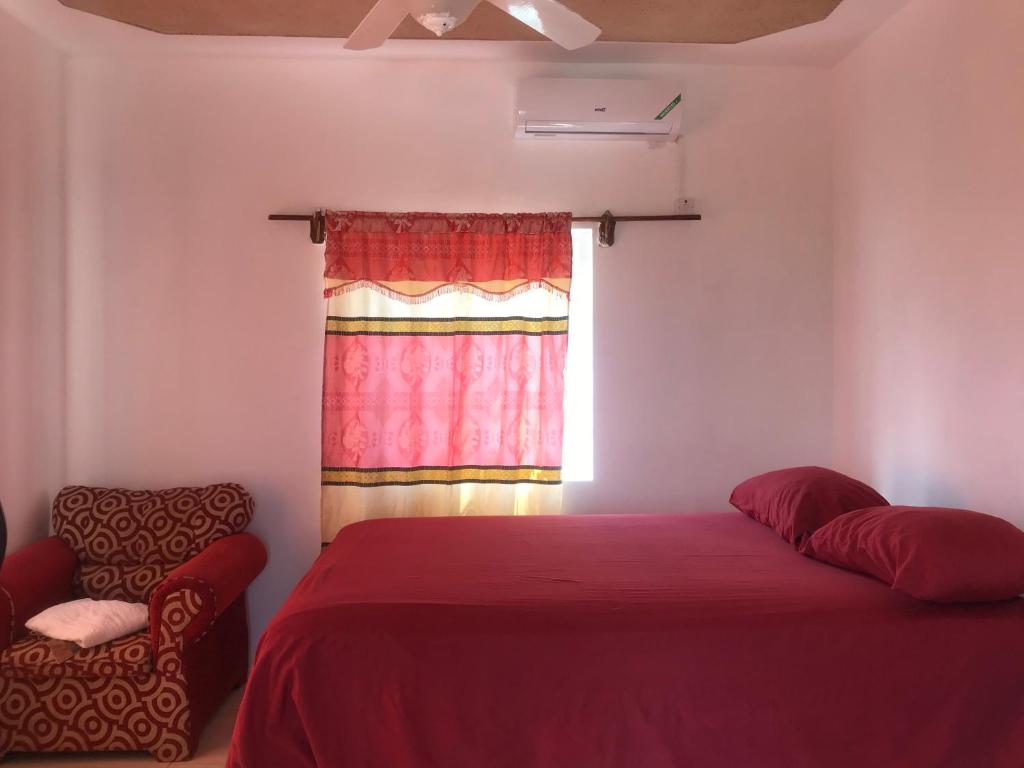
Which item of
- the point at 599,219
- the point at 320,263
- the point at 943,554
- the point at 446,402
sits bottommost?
the point at 943,554

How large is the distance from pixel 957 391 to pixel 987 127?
0.87 metres

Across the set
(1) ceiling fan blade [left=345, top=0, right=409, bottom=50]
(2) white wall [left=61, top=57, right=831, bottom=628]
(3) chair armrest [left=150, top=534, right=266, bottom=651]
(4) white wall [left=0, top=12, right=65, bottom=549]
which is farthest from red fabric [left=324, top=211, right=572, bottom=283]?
(3) chair armrest [left=150, top=534, right=266, bottom=651]

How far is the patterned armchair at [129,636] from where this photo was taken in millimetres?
2568

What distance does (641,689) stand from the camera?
188 cm

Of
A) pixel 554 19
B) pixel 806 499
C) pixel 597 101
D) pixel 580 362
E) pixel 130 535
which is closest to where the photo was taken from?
pixel 554 19

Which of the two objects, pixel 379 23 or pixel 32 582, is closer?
pixel 379 23

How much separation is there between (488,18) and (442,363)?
1.43 metres

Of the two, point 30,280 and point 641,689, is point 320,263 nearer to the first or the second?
point 30,280

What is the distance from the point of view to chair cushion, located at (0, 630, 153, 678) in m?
2.53

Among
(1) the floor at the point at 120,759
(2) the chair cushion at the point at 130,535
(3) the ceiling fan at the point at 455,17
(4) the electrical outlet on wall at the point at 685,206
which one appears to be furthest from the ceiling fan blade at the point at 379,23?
(1) the floor at the point at 120,759

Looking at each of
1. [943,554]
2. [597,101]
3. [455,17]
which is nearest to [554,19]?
[455,17]

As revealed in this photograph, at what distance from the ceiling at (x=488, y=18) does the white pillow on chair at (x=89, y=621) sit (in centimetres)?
224

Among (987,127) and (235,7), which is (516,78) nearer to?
(235,7)

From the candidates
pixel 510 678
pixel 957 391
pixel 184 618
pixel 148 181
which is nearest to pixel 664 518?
pixel 957 391
